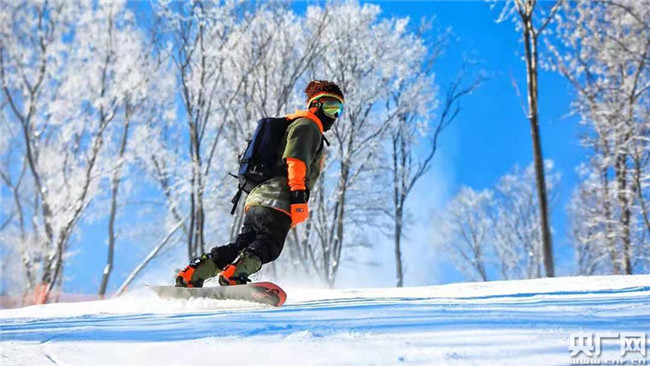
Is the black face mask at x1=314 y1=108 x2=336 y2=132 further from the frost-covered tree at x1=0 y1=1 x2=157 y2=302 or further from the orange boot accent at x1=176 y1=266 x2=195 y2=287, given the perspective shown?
the frost-covered tree at x1=0 y1=1 x2=157 y2=302

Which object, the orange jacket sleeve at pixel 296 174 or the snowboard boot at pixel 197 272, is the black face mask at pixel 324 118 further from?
the snowboard boot at pixel 197 272

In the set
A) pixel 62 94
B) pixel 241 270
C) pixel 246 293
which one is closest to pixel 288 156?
pixel 241 270

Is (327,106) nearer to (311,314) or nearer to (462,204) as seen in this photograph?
(311,314)

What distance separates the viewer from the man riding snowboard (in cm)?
314

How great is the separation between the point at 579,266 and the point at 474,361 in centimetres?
2040

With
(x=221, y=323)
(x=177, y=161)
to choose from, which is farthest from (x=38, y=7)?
(x=221, y=323)

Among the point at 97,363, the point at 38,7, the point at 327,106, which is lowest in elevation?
the point at 97,363

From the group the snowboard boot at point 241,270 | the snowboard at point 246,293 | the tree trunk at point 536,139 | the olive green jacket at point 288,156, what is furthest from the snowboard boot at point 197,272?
the tree trunk at point 536,139

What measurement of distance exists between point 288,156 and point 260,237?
568mm

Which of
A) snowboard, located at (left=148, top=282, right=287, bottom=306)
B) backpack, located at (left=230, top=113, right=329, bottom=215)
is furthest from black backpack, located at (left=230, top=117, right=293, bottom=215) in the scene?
snowboard, located at (left=148, top=282, right=287, bottom=306)

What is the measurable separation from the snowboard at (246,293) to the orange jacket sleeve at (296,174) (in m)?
0.66

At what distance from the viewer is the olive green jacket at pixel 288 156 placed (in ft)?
10.7

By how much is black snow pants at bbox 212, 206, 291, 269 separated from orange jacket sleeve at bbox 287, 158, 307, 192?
251 mm

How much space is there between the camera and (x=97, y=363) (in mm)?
1459
